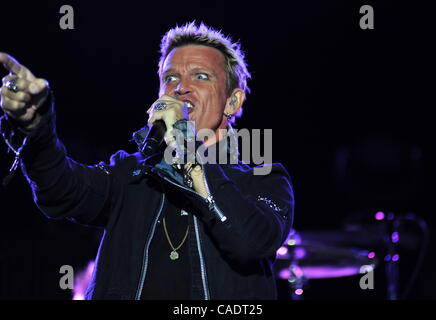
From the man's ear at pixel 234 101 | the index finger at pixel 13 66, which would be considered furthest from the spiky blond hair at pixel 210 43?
the index finger at pixel 13 66

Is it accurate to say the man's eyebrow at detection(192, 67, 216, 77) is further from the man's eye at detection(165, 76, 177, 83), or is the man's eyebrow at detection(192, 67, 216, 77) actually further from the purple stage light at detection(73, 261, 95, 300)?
the purple stage light at detection(73, 261, 95, 300)

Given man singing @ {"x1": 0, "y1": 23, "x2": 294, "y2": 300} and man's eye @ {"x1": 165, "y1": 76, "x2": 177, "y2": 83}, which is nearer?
man singing @ {"x1": 0, "y1": 23, "x2": 294, "y2": 300}

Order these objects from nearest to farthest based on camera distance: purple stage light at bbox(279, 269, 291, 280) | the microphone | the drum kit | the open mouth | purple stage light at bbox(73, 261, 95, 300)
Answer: the microphone → the open mouth → the drum kit → purple stage light at bbox(279, 269, 291, 280) → purple stage light at bbox(73, 261, 95, 300)

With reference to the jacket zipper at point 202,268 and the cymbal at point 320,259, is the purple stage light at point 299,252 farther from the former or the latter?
the jacket zipper at point 202,268

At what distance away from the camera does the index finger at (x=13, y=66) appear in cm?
130

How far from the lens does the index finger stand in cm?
130

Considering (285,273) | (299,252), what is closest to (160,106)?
(299,252)

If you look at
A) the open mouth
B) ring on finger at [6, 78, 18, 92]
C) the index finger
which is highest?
the open mouth

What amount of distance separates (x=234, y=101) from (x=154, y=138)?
0.70m

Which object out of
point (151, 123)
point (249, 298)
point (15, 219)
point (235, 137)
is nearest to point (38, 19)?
point (15, 219)

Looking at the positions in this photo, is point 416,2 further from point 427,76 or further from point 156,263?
point 156,263

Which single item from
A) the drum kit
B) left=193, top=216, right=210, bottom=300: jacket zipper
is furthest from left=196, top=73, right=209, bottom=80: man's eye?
the drum kit

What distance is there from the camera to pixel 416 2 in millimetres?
4031

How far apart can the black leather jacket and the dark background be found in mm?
1793
